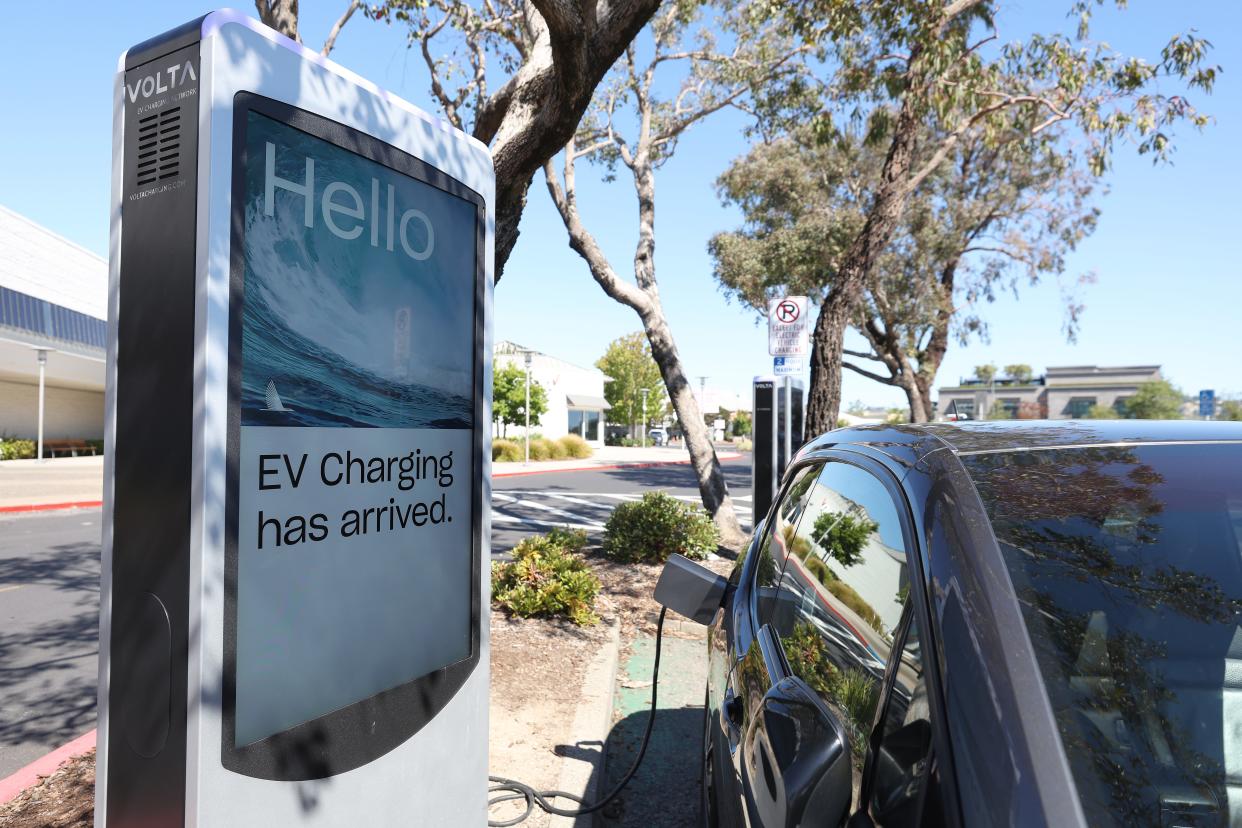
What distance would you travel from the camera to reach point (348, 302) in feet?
7.36

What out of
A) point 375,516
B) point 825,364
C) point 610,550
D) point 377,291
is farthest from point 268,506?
point 825,364

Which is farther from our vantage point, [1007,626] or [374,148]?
[374,148]

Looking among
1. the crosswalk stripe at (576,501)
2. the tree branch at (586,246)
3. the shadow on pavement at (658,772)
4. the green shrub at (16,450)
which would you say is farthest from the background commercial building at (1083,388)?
the green shrub at (16,450)

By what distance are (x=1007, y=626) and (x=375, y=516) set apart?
170 centimetres

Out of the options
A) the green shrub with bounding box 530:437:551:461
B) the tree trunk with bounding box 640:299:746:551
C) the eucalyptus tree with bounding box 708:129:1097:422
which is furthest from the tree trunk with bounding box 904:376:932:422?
the green shrub with bounding box 530:437:551:461

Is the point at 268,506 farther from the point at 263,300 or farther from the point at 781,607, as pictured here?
the point at 781,607

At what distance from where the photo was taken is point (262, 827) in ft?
6.31

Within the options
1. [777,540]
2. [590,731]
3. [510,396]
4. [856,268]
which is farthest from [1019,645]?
[510,396]

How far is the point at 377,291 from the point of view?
2336 mm

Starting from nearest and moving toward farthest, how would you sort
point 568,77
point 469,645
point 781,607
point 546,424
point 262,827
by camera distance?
point 262,827 → point 781,607 → point 469,645 → point 568,77 → point 546,424

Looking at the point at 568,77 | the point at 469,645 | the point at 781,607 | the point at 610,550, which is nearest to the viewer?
the point at 781,607

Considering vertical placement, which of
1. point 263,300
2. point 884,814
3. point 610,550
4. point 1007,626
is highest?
point 263,300

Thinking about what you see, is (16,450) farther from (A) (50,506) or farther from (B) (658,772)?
(B) (658,772)

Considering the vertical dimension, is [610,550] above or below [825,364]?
below
